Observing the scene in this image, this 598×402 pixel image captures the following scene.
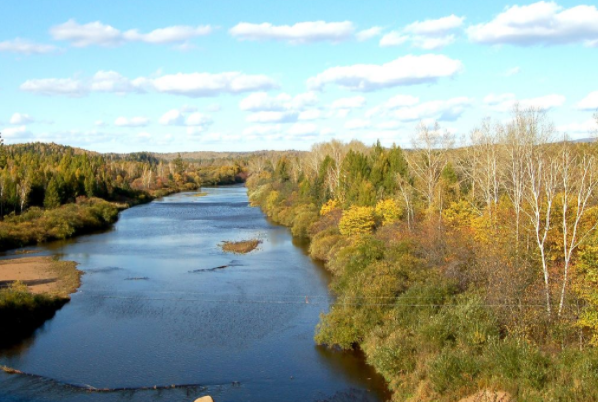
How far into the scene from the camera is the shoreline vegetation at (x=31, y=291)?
2627 cm

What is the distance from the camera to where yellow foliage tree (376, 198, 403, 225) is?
135 ft

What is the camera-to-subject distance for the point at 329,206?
54.2 meters

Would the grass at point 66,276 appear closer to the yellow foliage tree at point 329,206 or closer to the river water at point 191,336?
the river water at point 191,336

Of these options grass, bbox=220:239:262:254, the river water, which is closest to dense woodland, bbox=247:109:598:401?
the river water

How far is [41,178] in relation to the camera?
68.1 meters

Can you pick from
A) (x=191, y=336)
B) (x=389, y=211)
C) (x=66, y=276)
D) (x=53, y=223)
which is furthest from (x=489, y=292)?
(x=53, y=223)

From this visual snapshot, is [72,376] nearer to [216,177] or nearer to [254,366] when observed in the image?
[254,366]

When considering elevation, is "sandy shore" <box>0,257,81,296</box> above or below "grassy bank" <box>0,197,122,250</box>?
below

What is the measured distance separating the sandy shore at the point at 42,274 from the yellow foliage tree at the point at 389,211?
22651 millimetres

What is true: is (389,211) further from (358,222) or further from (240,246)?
(240,246)

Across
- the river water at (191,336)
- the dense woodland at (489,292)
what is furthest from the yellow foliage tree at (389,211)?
the river water at (191,336)

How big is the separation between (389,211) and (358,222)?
256 cm

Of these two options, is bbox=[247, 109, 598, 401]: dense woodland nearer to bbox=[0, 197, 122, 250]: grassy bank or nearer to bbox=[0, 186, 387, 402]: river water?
bbox=[0, 186, 387, 402]: river water

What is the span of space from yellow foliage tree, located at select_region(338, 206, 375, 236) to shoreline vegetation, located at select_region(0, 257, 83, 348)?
2002 cm
